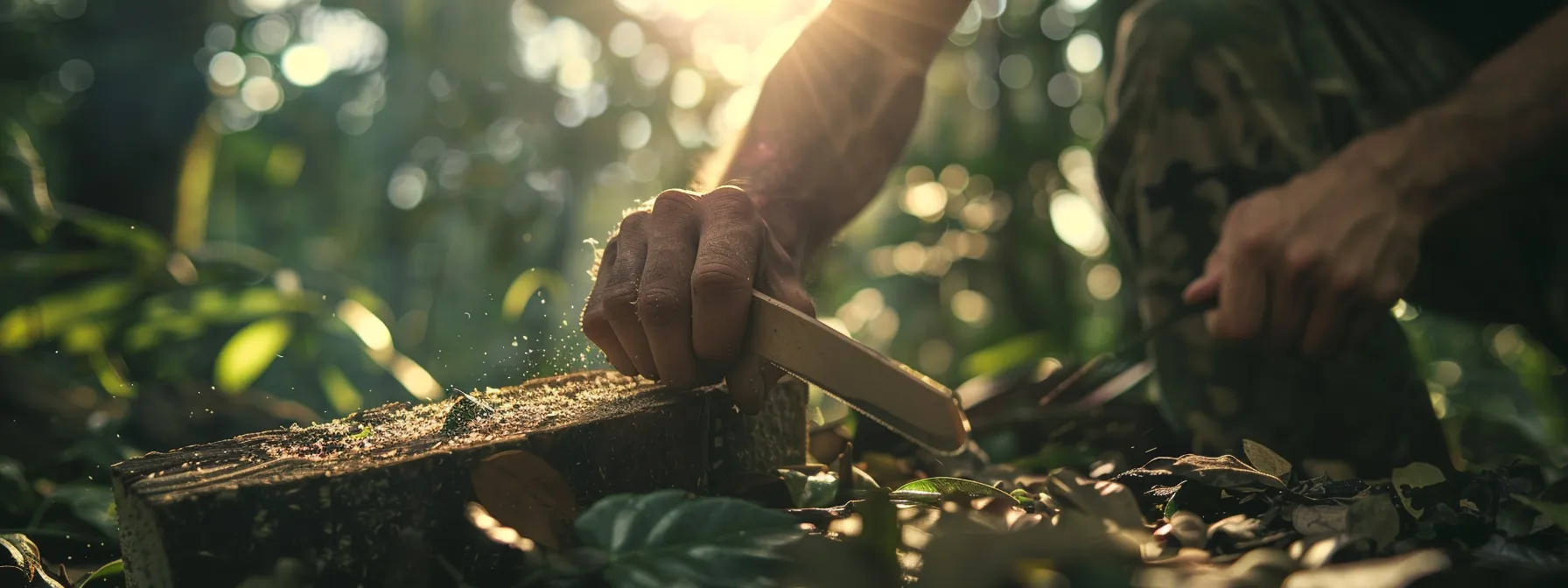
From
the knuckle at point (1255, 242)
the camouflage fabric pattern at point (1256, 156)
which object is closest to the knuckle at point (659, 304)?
the knuckle at point (1255, 242)

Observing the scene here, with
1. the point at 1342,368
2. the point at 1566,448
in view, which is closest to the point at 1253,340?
the point at 1342,368

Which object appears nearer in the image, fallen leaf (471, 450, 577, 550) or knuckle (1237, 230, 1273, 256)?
Result: fallen leaf (471, 450, 577, 550)

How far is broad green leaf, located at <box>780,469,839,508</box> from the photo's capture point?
91 centimetres

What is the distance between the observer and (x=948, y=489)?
883mm

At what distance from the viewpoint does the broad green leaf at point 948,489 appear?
34.1 inches

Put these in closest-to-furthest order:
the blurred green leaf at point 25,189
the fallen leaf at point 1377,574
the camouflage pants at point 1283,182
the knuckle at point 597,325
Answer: the fallen leaf at point 1377,574 → the knuckle at point 597,325 → the camouflage pants at point 1283,182 → the blurred green leaf at point 25,189

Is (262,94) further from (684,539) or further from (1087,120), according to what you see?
(684,539)

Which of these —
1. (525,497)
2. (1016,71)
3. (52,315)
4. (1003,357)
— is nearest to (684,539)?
(525,497)

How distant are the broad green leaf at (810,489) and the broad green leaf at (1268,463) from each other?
1.36ft

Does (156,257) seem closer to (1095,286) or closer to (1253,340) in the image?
(1253,340)

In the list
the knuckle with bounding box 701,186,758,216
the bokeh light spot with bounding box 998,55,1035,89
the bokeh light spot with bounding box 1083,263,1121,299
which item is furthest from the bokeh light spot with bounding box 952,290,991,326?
the knuckle with bounding box 701,186,758,216

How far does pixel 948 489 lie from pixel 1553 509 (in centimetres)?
48

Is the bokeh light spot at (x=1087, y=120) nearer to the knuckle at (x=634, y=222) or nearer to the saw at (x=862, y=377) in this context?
the knuckle at (x=634, y=222)

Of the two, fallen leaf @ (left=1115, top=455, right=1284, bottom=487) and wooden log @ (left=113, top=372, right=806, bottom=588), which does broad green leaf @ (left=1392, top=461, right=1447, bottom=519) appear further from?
wooden log @ (left=113, top=372, right=806, bottom=588)
